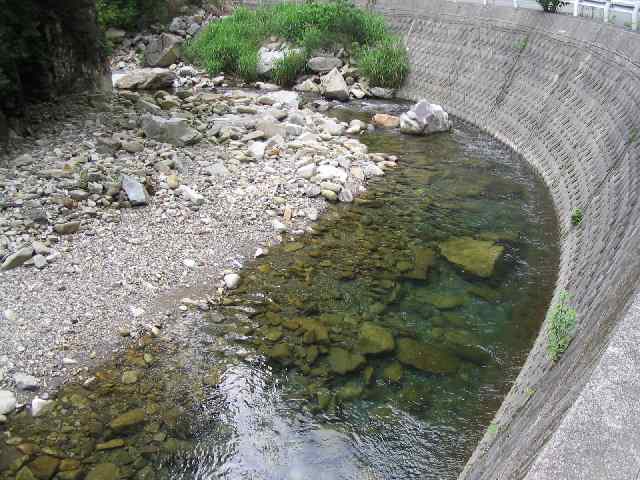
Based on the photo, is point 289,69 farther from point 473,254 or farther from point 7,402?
point 7,402

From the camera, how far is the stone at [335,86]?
19578mm

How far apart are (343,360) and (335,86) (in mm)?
14261

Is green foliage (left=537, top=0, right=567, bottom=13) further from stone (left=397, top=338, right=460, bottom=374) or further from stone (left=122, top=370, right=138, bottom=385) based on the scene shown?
stone (left=122, top=370, right=138, bottom=385)

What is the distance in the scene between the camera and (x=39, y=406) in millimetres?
6191

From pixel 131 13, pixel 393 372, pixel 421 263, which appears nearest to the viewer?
pixel 393 372

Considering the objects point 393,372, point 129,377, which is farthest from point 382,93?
point 129,377

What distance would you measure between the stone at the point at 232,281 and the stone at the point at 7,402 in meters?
3.22

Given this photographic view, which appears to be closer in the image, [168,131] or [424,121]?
[168,131]

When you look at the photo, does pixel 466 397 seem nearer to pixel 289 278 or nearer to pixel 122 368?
pixel 289 278

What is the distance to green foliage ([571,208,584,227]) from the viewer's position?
9.51 meters

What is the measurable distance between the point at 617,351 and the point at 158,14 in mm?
27507

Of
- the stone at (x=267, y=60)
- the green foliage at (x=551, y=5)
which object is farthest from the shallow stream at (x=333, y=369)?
the stone at (x=267, y=60)

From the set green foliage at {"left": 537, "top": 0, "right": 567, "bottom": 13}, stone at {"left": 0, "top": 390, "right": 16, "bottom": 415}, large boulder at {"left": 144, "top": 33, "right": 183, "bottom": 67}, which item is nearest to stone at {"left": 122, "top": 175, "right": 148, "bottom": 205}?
stone at {"left": 0, "top": 390, "right": 16, "bottom": 415}

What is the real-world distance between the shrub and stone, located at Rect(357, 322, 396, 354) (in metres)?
15.7
